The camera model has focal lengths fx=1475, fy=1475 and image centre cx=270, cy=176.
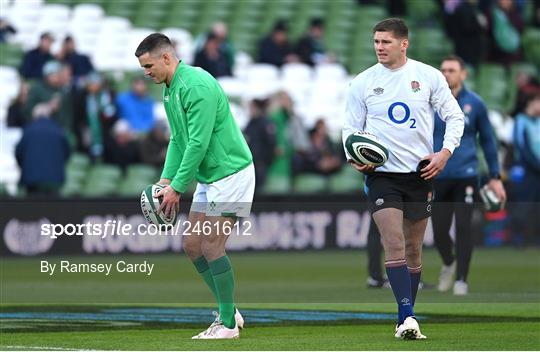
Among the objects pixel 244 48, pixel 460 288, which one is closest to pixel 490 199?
pixel 460 288

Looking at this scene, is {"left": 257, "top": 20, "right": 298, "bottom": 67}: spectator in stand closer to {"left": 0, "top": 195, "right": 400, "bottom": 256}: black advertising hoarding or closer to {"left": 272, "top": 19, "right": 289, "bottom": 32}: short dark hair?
{"left": 272, "top": 19, "right": 289, "bottom": 32}: short dark hair

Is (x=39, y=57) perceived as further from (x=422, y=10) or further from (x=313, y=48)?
(x=422, y=10)

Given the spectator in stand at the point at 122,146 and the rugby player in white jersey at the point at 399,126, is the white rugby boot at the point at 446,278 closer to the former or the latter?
the rugby player in white jersey at the point at 399,126

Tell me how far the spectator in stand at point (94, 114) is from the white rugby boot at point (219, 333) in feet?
41.6

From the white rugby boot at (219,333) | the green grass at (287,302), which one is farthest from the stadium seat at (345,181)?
the white rugby boot at (219,333)

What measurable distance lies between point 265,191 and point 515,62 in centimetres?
691

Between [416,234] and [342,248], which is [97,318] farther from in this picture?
[342,248]

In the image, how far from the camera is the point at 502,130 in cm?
2586

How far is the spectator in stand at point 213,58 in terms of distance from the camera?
80.8ft

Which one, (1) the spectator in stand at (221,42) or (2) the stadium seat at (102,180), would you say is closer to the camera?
(2) the stadium seat at (102,180)

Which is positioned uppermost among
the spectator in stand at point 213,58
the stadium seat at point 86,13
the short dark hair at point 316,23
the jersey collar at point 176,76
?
the jersey collar at point 176,76

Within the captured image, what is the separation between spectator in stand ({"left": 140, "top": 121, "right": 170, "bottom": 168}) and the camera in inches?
920

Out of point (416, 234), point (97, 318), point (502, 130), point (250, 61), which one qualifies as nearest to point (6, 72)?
point (250, 61)

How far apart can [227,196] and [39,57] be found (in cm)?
1331
